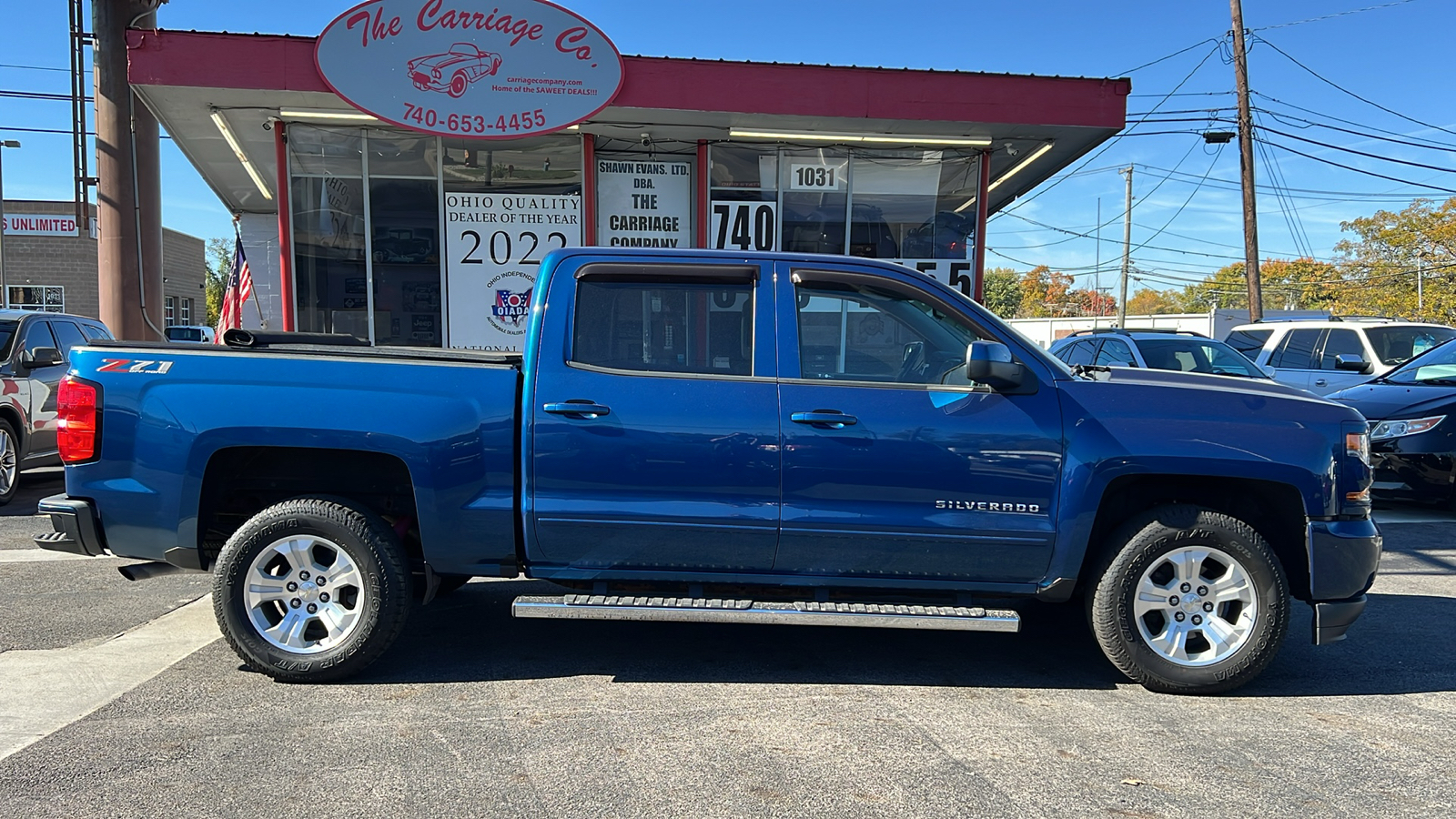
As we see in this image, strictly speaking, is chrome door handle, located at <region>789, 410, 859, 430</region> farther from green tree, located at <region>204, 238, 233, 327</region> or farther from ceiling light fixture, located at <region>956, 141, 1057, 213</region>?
green tree, located at <region>204, 238, 233, 327</region>

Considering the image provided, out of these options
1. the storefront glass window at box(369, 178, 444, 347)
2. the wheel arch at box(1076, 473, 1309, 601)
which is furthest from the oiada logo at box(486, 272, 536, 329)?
the wheel arch at box(1076, 473, 1309, 601)

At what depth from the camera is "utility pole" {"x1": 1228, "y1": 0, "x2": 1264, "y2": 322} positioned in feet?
66.9

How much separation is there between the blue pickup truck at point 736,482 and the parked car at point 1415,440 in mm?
5054

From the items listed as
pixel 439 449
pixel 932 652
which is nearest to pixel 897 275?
pixel 932 652

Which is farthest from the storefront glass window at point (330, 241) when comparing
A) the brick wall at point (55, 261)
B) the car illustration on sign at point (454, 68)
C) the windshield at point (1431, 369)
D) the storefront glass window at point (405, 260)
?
the brick wall at point (55, 261)

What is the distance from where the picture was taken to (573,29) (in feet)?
33.0

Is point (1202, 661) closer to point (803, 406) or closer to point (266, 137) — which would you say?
point (803, 406)

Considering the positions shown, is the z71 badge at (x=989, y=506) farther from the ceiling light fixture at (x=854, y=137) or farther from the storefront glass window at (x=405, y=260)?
the storefront glass window at (x=405, y=260)

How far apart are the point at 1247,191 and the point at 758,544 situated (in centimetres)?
2090

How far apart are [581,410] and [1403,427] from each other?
7.96 metres

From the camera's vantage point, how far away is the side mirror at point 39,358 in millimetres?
9078

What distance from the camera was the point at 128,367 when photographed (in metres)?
4.12

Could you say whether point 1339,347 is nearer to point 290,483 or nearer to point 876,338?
point 876,338

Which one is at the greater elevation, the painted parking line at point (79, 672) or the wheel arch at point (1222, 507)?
the wheel arch at point (1222, 507)
